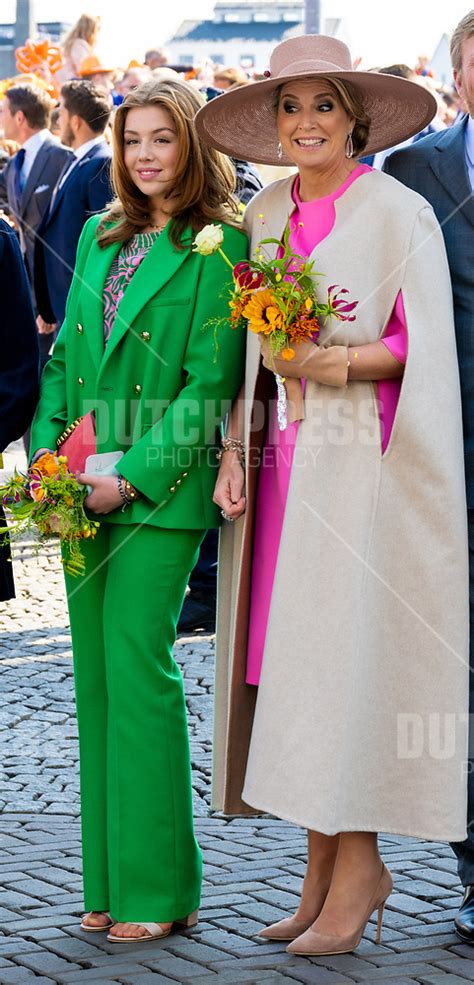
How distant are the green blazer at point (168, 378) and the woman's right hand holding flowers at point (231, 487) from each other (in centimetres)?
5

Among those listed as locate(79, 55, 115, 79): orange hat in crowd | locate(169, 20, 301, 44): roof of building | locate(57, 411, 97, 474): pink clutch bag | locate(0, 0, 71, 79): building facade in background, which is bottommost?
locate(57, 411, 97, 474): pink clutch bag

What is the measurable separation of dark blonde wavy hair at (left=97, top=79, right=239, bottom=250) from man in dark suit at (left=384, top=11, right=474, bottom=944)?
48cm

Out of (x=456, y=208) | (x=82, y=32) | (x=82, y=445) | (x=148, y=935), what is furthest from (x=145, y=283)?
(x=82, y=32)

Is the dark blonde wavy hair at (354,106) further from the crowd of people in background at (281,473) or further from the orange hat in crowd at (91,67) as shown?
the orange hat in crowd at (91,67)

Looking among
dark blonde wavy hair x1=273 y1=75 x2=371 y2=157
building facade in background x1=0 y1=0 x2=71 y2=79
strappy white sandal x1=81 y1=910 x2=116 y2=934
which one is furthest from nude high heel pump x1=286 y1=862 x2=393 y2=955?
building facade in background x1=0 y1=0 x2=71 y2=79

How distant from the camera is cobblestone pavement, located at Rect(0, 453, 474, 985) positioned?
12.4ft

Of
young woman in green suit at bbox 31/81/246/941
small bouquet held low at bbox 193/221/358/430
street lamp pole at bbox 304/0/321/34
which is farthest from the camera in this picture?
street lamp pole at bbox 304/0/321/34

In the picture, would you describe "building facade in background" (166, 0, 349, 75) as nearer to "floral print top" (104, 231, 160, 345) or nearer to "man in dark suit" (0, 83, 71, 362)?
"man in dark suit" (0, 83, 71, 362)

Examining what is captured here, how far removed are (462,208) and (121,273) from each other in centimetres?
88

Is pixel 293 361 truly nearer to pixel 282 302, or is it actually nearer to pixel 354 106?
pixel 282 302

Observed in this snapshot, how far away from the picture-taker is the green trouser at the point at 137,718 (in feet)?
13.1

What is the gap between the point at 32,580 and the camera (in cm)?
891

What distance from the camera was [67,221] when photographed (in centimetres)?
848

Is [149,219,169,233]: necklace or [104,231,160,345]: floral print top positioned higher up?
[149,219,169,233]: necklace
